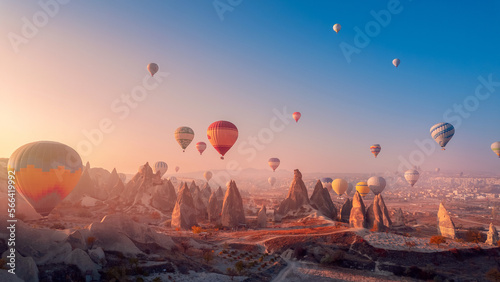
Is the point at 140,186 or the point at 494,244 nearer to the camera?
the point at 494,244

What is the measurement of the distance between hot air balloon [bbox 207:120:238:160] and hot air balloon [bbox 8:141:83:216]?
23.8m

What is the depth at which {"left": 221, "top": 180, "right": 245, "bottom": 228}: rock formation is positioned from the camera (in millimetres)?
47969

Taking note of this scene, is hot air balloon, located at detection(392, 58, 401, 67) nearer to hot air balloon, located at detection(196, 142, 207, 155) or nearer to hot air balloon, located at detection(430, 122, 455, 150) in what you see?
hot air balloon, located at detection(430, 122, 455, 150)

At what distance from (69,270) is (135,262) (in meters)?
4.74

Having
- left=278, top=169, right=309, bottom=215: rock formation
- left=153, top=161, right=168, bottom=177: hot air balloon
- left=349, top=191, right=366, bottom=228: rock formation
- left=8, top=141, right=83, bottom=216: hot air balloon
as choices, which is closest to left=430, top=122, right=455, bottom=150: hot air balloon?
left=349, top=191, right=366, bottom=228: rock formation

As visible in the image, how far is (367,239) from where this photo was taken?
33938mm

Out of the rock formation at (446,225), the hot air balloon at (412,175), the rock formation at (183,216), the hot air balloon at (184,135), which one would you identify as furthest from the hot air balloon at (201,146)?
the hot air balloon at (412,175)

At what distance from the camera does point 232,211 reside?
4838 cm

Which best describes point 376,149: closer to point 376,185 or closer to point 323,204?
point 376,185

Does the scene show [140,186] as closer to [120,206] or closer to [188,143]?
[120,206]

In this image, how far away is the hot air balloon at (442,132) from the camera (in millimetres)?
55938

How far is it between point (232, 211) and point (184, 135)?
18935 millimetres

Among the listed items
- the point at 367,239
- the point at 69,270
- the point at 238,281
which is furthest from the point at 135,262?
the point at 367,239

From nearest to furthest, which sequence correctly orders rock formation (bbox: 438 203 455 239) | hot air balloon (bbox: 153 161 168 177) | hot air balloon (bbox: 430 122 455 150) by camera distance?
rock formation (bbox: 438 203 455 239)
hot air balloon (bbox: 430 122 455 150)
hot air balloon (bbox: 153 161 168 177)
